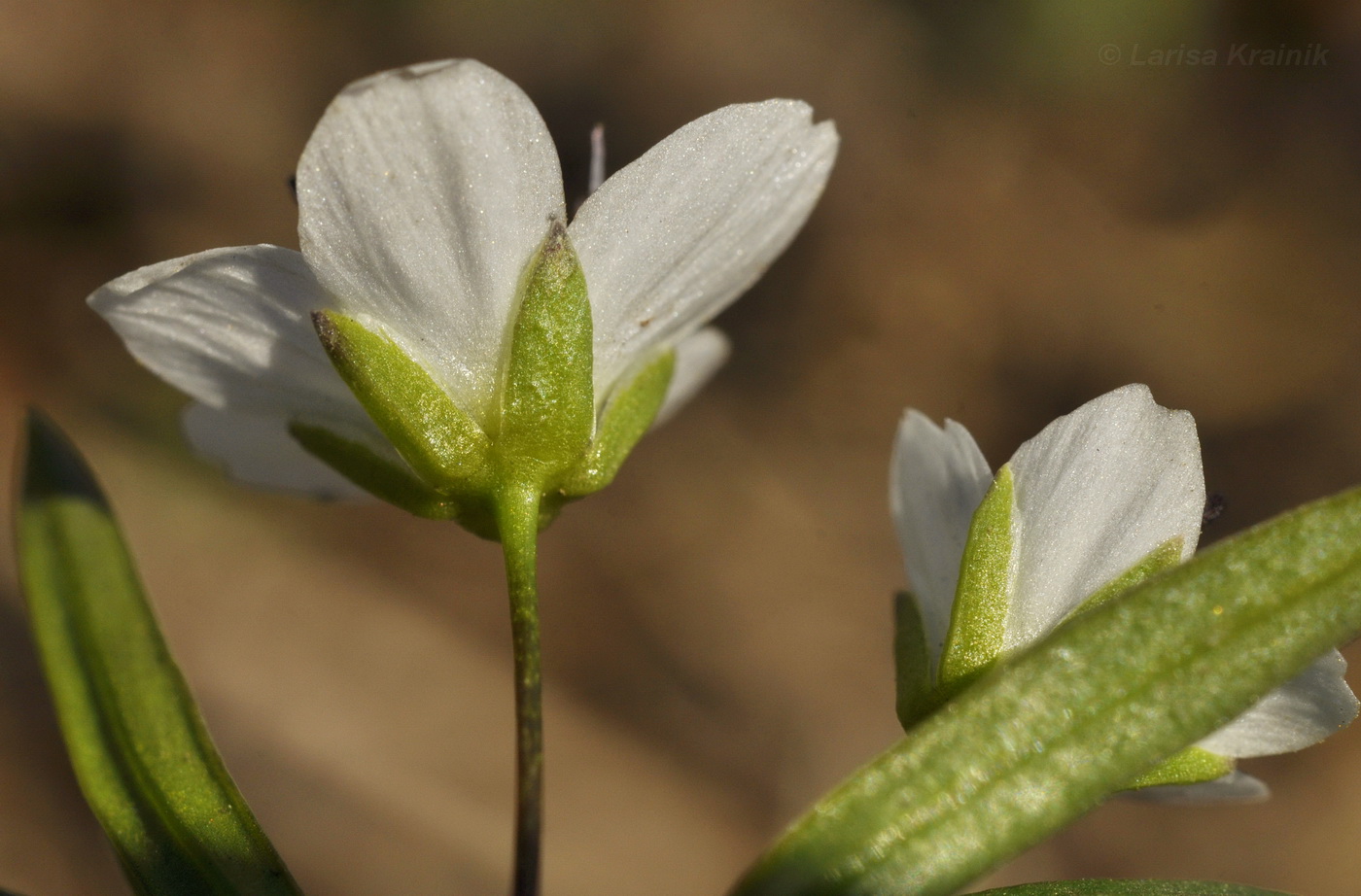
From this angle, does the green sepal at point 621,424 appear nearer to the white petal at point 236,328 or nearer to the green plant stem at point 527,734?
the green plant stem at point 527,734

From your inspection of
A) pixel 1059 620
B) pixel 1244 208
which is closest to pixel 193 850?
pixel 1059 620

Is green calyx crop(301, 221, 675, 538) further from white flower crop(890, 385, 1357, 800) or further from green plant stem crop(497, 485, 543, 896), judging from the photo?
white flower crop(890, 385, 1357, 800)

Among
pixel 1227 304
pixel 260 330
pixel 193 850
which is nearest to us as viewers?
pixel 193 850

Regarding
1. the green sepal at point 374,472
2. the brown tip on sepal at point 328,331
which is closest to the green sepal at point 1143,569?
the green sepal at point 374,472

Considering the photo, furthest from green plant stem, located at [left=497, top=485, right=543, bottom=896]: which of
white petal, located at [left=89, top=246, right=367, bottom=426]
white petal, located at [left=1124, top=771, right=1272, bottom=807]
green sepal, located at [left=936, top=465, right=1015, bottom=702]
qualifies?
white petal, located at [left=1124, top=771, right=1272, bottom=807]

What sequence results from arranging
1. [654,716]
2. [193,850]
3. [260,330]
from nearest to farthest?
[193,850], [260,330], [654,716]

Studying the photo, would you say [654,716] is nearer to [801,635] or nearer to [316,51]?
[801,635]

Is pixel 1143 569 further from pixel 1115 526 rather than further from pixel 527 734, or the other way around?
pixel 527 734

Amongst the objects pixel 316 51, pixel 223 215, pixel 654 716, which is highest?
pixel 316 51
